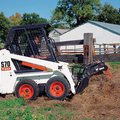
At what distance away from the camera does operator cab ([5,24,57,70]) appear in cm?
945

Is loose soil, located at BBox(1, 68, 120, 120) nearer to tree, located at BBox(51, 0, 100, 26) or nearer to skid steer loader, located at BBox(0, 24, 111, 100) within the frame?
skid steer loader, located at BBox(0, 24, 111, 100)

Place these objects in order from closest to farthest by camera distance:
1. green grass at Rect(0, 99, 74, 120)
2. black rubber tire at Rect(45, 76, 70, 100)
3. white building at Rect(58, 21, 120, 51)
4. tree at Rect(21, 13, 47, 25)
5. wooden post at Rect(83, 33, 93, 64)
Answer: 1. green grass at Rect(0, 99, 74, 120)
2. black rubber tire at Rect(45, 76, 70, 100)
3. wooden post at Rect(83, 33, 93, 64)
4. white building at Rect(58, 21, 120, 51)
5. tree at Rect(21, 13, 47, 25)

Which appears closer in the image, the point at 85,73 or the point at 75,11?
the point at 85,73

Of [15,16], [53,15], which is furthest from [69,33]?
[15,16]

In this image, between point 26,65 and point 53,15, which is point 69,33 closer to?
point 53,15

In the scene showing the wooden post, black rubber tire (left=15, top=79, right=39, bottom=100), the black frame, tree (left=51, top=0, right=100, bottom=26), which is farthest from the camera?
tree (left=51, top=0, right=100, bottom=26)

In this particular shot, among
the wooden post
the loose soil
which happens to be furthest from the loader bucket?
the wooden post

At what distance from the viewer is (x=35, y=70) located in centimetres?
935

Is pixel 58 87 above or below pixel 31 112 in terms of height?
above

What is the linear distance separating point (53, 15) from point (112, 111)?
64357mm

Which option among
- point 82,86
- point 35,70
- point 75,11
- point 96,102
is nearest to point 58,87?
point 82,86

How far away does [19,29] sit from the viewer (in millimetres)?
9664

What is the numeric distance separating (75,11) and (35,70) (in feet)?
200

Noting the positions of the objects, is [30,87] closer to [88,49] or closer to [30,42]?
[30,42]
